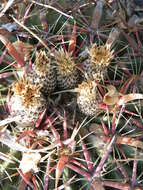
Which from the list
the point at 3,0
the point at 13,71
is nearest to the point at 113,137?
the point at 13,71

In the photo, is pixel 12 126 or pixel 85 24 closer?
pixel 12 126

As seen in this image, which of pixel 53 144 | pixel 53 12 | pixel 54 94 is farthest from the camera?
pixel 53 12

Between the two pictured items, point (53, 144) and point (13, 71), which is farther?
point (13, 71)

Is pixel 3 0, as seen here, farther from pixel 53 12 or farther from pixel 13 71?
pixel 13 71

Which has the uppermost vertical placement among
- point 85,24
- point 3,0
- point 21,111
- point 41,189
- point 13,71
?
point 3,0

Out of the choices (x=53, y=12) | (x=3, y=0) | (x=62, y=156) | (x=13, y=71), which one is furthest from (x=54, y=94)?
(x=3, y=0)

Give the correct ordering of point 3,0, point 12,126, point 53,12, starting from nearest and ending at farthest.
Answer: point 12,126 < point 53,12 < point 3,0

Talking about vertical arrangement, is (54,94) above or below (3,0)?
below

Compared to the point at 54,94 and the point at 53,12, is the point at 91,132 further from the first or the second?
the point at 53,12

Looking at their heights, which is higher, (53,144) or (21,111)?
(21,111)
